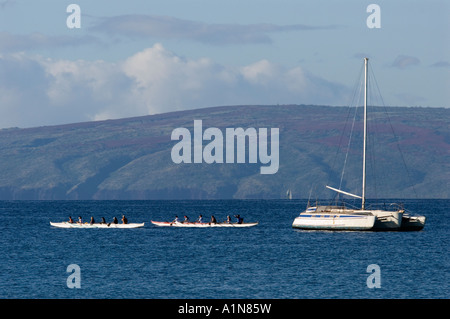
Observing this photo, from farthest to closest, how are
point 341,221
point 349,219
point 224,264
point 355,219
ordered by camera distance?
point 341,221, point 349,219, point 355,219, point 224,264

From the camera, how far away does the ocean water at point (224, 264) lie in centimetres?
6525

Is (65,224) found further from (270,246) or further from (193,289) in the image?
(193,289)

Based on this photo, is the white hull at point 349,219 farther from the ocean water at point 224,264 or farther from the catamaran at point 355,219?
the ocean water at point 224,264

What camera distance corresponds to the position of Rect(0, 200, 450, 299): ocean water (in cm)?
6525

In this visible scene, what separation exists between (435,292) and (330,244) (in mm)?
39927

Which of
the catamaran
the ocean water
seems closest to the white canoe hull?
the catamaran

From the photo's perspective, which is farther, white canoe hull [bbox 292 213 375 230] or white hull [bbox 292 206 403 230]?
white hull [bbox 292 206 403 230]

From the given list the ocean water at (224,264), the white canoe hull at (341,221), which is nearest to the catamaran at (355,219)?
the white canoe hull at (341,221)

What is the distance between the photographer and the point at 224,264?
8338cm

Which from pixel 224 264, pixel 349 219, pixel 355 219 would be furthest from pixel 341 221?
pixel 224 264

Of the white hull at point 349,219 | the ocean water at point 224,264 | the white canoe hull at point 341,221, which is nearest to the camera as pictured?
the ocean water at point 224,264

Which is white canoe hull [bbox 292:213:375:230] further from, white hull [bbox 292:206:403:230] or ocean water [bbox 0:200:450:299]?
ocean water [bbox 0:200:450:299]

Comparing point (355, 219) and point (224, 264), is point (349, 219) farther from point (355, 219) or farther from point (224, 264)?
point (224, 264)
